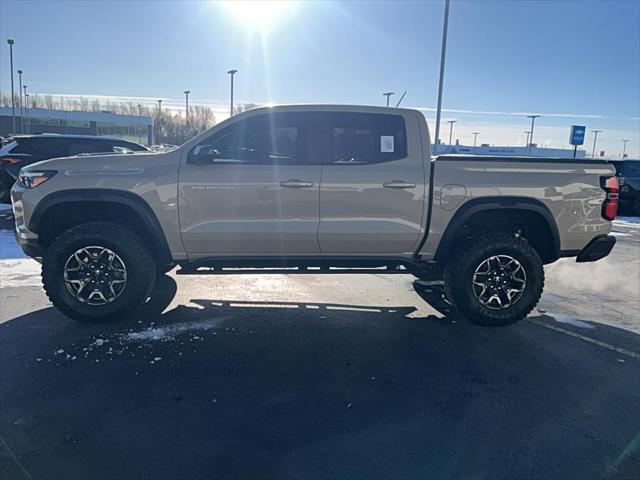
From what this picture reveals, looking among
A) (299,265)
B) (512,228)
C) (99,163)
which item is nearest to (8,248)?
(99,163)

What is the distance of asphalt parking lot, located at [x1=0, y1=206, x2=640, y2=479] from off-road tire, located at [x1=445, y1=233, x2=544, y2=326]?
177 millimetres

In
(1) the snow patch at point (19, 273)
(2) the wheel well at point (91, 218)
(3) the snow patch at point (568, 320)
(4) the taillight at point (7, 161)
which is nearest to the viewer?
(2) the wheel well at point (91, 218)

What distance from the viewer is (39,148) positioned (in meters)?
10.5

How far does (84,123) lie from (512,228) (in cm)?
7967

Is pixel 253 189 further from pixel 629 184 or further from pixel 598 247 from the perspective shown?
pixel 629 184

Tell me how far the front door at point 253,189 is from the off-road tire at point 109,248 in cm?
47

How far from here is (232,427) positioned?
2.96m

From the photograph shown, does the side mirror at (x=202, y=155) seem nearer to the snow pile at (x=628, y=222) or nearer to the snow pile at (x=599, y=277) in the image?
the snow pile at (x=599, y=277)

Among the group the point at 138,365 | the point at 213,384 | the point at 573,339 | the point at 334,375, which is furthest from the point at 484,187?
the point at 138,365

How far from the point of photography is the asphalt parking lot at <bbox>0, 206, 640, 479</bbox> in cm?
266

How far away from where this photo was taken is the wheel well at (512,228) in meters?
4.88

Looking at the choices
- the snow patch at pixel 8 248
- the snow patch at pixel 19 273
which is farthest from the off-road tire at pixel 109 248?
the snow patch at pixel 8 248

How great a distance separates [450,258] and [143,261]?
10.0ft

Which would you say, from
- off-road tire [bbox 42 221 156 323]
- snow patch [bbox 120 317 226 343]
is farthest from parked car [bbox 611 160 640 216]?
off-road tire [bbox 42 221 156 323]
